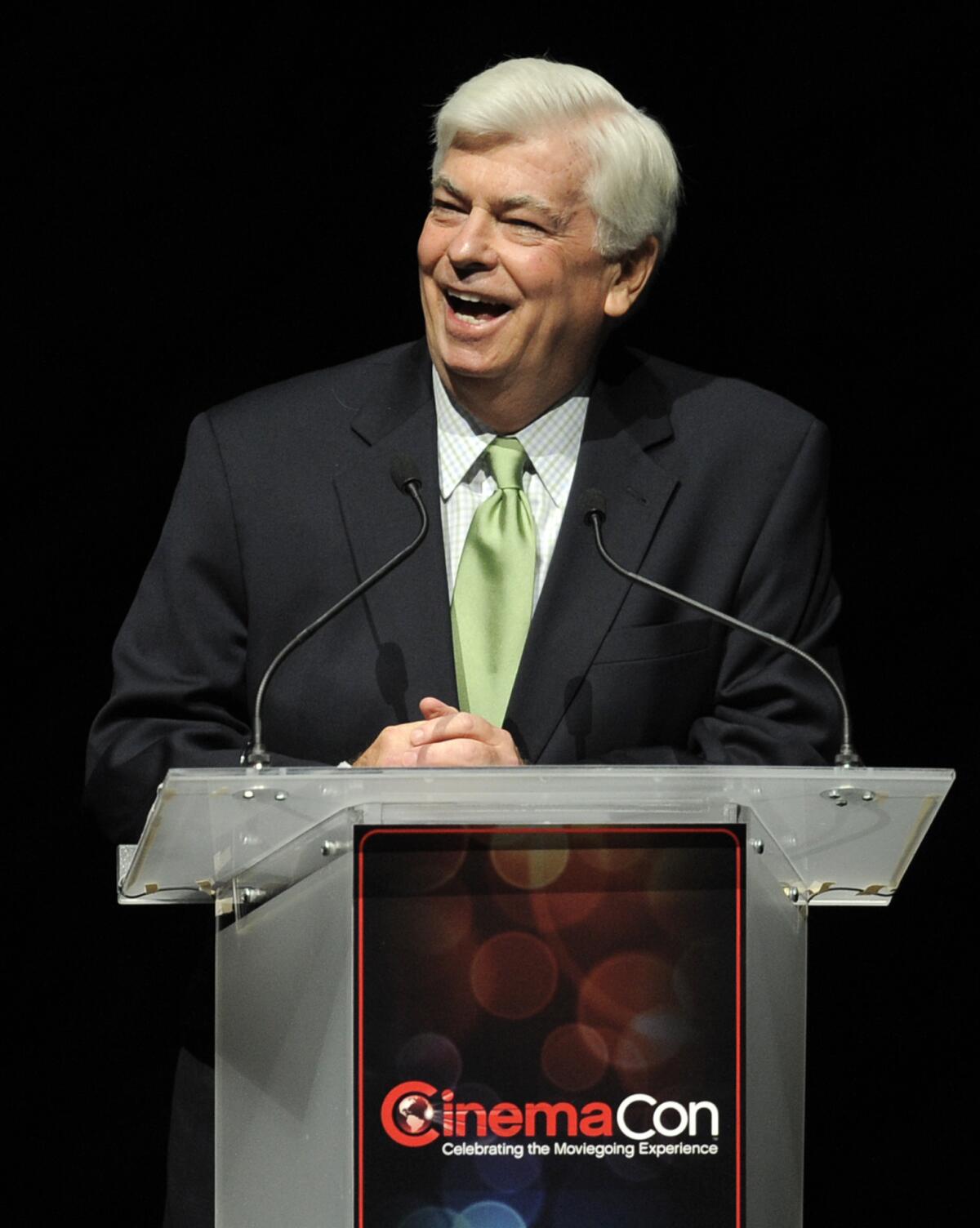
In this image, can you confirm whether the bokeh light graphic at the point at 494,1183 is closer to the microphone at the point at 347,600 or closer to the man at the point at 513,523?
the microphone at the point at 347,600

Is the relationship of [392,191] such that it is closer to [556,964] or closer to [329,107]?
[329,107]

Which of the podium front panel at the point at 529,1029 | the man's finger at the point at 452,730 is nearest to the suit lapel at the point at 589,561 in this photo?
the man's finger at the point at 452,730

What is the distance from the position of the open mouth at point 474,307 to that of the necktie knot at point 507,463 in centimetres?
15

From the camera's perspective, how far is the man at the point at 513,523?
9.07 feet

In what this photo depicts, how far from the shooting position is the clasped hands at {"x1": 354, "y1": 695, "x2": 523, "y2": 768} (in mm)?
2373

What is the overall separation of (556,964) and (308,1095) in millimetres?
243

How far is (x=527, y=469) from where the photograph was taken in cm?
294

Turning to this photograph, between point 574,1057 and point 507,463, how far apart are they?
1075 mm

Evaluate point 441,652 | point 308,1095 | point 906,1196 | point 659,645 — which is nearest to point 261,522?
point 441,652

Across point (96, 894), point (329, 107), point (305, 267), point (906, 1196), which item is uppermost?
point (329, 107)

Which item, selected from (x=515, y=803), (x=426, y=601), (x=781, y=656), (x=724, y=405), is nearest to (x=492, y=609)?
(x=426, y=601)

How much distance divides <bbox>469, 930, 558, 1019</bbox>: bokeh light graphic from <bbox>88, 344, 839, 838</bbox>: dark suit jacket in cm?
69

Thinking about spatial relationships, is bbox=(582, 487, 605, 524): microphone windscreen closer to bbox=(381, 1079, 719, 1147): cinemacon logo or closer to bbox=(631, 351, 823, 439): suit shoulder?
bbox=(631, 351, 823, 439): suit shoulder

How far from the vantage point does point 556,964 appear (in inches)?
78.3
